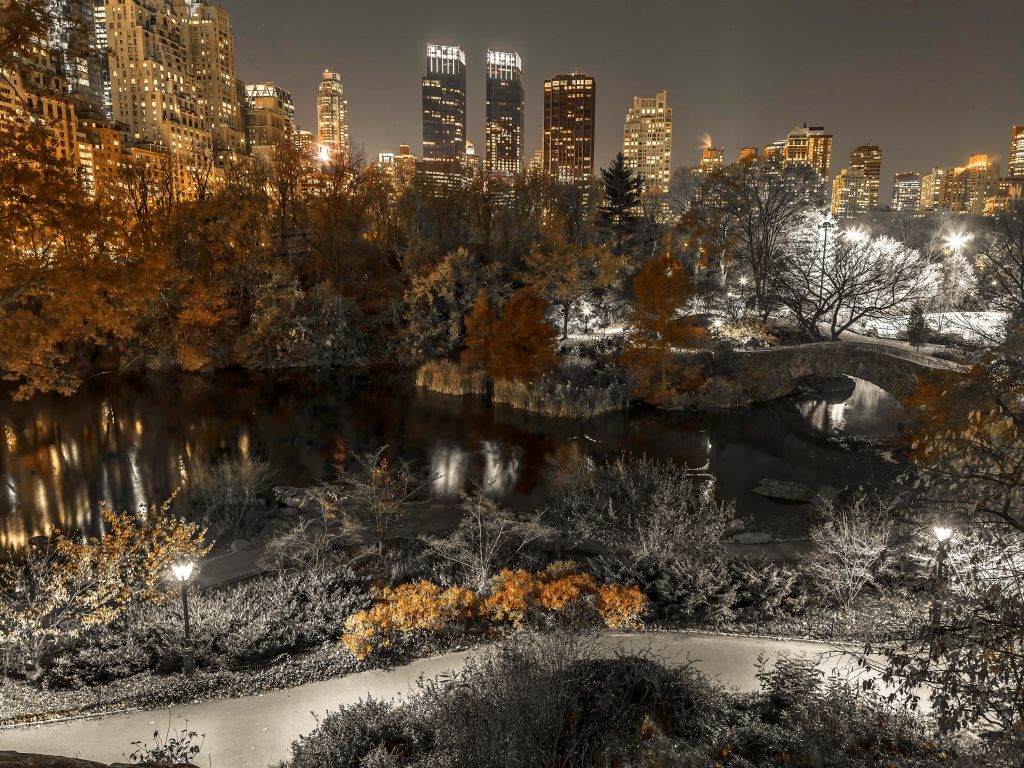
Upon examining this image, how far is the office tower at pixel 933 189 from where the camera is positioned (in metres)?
150

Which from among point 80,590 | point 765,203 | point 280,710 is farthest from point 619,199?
point 280,710

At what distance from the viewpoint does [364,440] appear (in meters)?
27.5

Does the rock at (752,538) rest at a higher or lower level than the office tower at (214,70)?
lower

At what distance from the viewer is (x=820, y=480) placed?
22750 millimetres

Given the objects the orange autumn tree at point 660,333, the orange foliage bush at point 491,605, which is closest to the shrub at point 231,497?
the orange foliage bush at point 491,605

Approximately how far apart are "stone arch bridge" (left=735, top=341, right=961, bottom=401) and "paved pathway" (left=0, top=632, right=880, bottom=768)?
1629 centimetres

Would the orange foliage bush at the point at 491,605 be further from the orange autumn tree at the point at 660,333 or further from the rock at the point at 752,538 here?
the orange autumn tree at the point at 660,333

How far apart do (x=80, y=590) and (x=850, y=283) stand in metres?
37.0

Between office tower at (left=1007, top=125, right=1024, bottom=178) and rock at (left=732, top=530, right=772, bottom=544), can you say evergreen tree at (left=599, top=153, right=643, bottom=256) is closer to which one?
rock at (left=732, top=530, right=772, bottom=544)

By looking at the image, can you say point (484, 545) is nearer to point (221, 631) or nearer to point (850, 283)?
point (221, 631)

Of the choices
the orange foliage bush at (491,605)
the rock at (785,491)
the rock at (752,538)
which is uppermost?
the orange foliage bush at (491,605)

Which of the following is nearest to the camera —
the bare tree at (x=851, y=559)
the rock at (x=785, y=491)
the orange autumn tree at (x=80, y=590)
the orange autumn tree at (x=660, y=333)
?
the orange autumn tree at (x=80, y=590)

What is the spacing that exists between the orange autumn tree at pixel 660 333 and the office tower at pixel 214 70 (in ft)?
432

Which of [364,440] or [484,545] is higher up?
[484,545]
